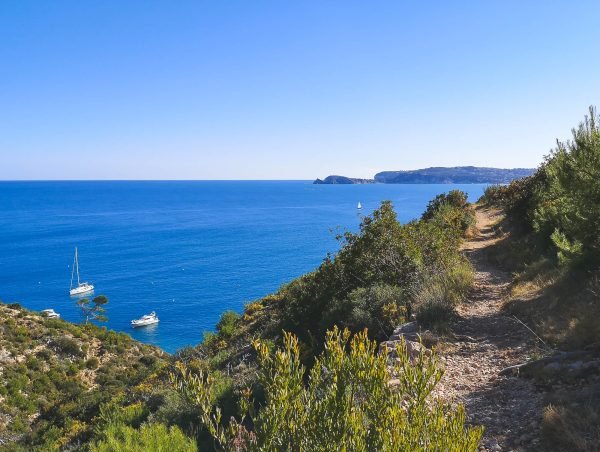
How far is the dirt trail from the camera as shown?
5.79 meters

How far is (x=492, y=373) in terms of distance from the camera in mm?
7730

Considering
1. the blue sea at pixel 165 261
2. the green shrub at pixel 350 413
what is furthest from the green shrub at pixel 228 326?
the blue sea at pixel 165 261

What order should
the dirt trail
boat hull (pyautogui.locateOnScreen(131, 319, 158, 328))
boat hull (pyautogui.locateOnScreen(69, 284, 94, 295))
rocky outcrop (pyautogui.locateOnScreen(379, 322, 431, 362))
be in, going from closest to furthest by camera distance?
1. the dirt trail
2. rocky outcrop (pyautogui.locateOnScreen(379, 322, 431, 362))
3. boat hull (pyautogui.locateOnScreen(131, 319, 158, 328))
4. boat hull (pyautogui.locateOnScreen(69, 284, 94, 295))

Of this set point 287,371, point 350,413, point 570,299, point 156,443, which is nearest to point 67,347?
point 156,443

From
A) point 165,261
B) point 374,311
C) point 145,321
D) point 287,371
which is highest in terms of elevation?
point 287,371

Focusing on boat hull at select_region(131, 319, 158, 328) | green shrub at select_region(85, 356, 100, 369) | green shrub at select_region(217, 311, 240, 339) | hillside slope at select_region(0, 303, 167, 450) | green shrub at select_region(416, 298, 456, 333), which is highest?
green shrub at select_region(416, 298, 456, 333)

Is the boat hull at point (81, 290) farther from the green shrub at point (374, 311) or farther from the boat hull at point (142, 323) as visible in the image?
the green shrub at point (374, 311)

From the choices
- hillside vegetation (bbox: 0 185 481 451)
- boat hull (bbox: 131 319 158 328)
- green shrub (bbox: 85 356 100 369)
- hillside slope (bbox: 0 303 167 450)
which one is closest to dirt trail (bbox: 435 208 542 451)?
hillside vegetation (bbox: 0 185 481 451)

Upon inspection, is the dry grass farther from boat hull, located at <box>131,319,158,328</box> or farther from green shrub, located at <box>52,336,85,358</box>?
boat hull, located at <box>131,319,158,328</box>

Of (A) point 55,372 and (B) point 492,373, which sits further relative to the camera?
(A) point 55,372

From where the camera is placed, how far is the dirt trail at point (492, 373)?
19.0ft

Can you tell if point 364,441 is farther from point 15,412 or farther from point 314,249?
point 314,249

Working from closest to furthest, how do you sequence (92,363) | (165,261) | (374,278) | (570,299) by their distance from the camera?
(570,299), (374,278), (92,363), (165,261)

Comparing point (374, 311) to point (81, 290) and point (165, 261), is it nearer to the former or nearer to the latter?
point (81, 290)
